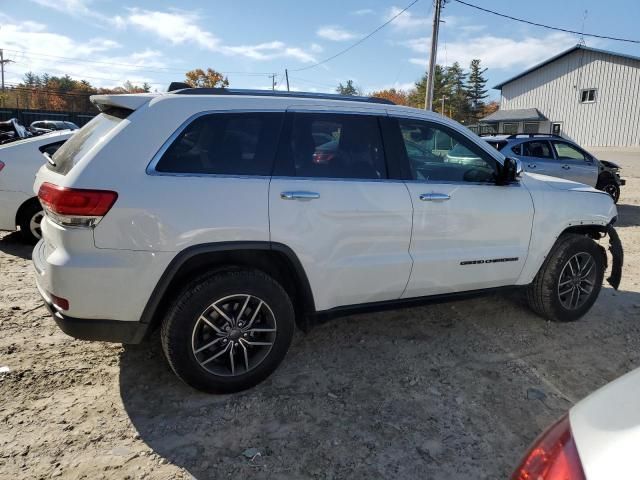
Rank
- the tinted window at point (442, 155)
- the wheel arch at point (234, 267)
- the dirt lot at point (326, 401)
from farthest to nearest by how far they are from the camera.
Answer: the tinted window at point (442, 155)
the wheel arch at point (234, 267)
the dirt lot at point (326, 401)

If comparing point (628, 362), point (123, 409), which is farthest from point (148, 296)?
point (628, 362)

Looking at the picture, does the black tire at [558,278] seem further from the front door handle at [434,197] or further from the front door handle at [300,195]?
the front door handle at [300,195]

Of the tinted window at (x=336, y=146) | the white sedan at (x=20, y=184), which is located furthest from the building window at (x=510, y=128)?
the tinted window at (x=336, y=146)

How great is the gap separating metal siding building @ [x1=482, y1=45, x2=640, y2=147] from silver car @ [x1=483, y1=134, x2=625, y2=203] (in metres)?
18.7

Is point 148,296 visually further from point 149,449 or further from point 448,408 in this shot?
point 448,408

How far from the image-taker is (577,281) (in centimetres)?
433

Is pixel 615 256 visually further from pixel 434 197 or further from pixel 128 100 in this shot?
pixel 128 100

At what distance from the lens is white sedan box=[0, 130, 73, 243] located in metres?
5.82

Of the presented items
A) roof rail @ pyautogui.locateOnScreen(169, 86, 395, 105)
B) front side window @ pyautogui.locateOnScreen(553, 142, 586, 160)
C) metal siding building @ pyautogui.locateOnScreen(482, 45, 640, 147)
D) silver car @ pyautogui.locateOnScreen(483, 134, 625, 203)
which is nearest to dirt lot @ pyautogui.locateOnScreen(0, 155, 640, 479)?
roof rail @ pyautogui.locateOnScreen(169, 86, 395, 105)

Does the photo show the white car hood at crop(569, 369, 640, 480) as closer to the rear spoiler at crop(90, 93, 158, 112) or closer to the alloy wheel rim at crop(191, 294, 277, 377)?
the alloy wheel rim at crop(191, 294, 277, 377)

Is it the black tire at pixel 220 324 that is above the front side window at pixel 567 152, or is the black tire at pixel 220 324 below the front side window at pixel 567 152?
below

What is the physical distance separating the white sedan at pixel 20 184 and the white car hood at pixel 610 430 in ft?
20.6

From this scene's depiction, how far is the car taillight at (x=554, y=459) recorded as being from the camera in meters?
1.18

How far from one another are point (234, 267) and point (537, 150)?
30.9 feet
